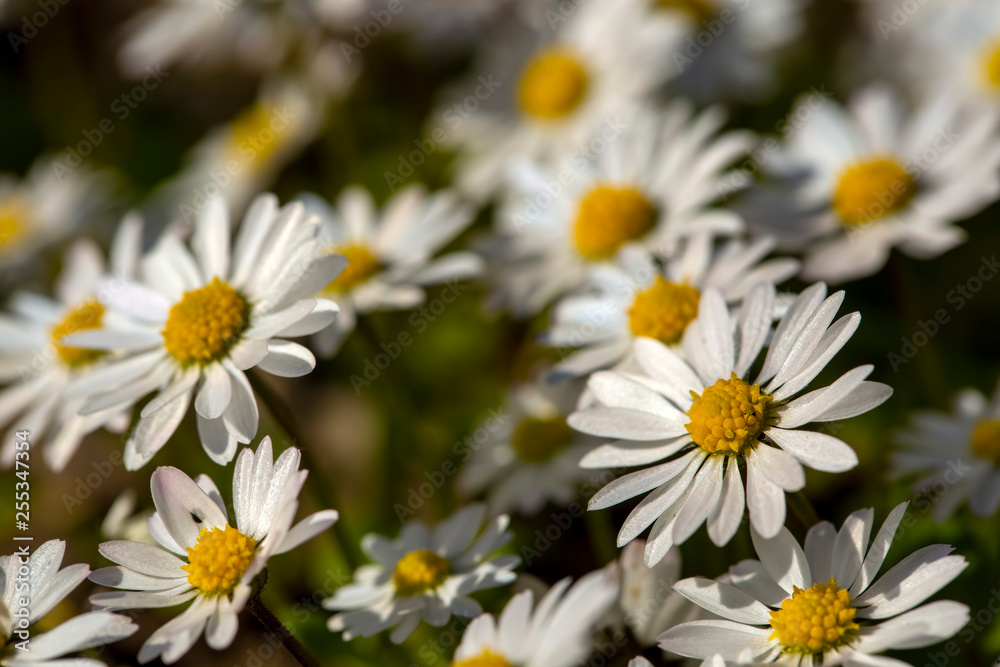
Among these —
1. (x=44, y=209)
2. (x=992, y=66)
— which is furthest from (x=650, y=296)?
(x=44, y=209)

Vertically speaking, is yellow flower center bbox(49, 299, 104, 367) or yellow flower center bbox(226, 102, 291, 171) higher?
yellow flower center bbox(226, 102, 291, 171)

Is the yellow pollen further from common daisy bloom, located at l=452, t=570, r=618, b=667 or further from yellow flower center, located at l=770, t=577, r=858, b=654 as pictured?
yellow flower center, located at l=770, t=577, r=858, b=654

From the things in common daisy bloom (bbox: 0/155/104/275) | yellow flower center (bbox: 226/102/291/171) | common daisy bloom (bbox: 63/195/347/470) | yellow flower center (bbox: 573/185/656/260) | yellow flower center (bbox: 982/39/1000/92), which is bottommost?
yellow flower center (bbox: 982/39/1000/92)

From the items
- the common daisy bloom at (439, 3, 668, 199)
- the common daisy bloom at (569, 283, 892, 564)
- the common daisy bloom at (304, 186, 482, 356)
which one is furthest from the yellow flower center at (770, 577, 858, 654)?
the common daisy bloom at (439, 3, 668, 199)

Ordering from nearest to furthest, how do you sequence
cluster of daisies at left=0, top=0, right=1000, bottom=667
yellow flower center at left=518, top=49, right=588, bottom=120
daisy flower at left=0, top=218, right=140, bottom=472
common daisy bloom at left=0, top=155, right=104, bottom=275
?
1. cluster of daisies at left=0, top=0, right=1000, bottom=667
2. daisy flower at left=0, top=218, right=140, bottom=472
3. yellow flower center at left=518, top=49, right=588, bottom=120
4. common daisy bloom at left=0, top=155, right=104, bottom=275

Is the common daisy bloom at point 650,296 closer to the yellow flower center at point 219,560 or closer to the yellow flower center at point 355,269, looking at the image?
the yellow flower center at point 355,269

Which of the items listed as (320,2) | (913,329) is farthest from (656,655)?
(320,2)
